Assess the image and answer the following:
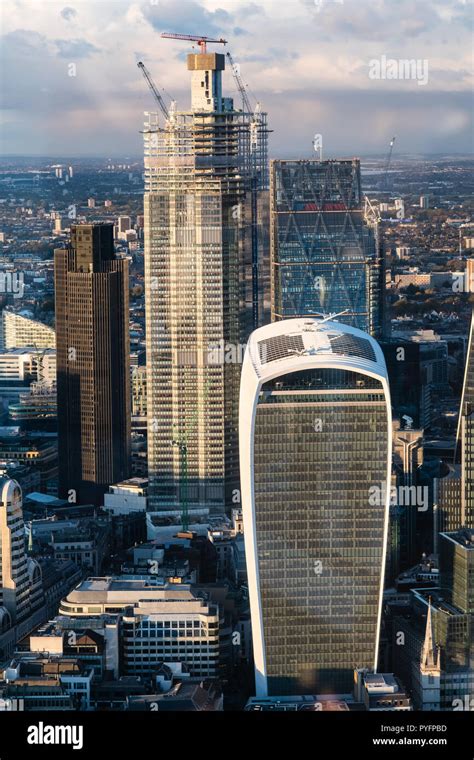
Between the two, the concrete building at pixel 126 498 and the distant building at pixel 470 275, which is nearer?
the concrete building at pixel 126 498

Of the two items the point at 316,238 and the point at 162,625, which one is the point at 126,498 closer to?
the point at 316,238

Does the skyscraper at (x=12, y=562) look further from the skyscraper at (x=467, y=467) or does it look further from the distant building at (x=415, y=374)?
the distant building at (x=415, y=374)

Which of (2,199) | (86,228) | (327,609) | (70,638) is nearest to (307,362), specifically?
(327,609)

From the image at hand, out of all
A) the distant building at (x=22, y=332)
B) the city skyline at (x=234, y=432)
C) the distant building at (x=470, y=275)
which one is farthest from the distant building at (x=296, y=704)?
the distant building at (x=470, y=275)

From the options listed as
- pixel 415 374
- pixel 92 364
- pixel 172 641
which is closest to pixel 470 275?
pixel 415 374

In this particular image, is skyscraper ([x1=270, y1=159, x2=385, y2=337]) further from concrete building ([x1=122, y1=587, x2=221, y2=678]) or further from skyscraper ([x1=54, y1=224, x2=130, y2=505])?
concrete building ([x1=122, y1=587, x2=221, y2=678])

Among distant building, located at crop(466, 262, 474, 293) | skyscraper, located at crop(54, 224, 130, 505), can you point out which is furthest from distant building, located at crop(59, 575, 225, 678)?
distant building, located at crop(466, 262, 474, 293)

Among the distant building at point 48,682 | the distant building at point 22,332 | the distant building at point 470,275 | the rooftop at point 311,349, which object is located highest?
the distant building at point 470,275
